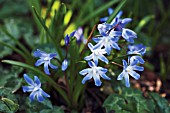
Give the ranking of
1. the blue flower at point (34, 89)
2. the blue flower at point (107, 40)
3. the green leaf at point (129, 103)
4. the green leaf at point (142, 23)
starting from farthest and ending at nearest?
the green leaf at point (142, 23)
the green leaf at point (129, 103)
the blue flower at point (34, 89)
the blue flower at point (107, 40)

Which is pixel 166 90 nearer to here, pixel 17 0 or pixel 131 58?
pixel 131 58

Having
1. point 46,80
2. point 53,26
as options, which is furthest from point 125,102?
point 53,26

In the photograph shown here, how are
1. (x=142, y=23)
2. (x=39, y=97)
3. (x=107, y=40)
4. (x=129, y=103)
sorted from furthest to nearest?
1. (x=142, y=23)
2. (x=129, y=103)
3. (x=39, y=97)
4. (x=107, y=40)

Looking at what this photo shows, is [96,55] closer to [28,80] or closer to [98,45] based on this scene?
[98,45]

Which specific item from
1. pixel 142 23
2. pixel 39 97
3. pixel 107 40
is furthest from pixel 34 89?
pixel 142 23

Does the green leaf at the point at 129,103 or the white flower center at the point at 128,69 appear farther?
the green leaf at the point at 129,103

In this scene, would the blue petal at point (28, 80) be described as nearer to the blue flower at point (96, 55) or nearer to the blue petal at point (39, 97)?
the blue petal at point (39, 97)

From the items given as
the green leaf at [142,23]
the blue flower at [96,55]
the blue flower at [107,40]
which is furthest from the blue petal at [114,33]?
the green leaf at [142,23]

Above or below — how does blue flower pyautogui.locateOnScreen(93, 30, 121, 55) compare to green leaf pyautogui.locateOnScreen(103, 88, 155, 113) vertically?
above

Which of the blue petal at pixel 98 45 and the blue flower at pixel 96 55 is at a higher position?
the blue petal at pixel 98 45

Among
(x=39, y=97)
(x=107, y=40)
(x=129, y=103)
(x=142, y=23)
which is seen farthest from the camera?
(x=142, y=23)

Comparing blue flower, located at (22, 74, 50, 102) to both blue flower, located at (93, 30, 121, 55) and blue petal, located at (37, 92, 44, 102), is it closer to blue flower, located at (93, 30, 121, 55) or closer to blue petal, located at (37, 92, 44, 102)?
blue petal, located at (37, 92, 44, 102)

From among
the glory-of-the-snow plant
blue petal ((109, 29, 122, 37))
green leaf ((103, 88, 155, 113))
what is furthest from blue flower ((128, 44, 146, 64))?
green leaf ((103, 88, 155, 113))
